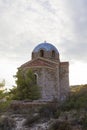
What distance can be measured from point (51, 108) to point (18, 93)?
801 cm

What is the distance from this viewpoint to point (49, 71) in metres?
40.7

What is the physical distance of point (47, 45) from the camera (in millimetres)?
43750

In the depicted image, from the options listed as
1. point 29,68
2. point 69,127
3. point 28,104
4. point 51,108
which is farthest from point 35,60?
point 69,127

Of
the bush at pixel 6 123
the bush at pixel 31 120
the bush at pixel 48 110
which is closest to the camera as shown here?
the bush at pixel 6 123

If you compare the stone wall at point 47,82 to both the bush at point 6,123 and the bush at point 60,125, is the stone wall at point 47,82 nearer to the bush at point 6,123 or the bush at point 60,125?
the bush at point 6,123

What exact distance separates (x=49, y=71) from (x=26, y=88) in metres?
5.08

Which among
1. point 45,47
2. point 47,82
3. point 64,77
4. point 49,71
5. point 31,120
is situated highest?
point 45,47

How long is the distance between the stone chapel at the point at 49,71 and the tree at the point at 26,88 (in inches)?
67.4

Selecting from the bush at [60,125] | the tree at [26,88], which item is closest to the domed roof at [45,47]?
the tree at [26,88]

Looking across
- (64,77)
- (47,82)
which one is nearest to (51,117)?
(47,82)

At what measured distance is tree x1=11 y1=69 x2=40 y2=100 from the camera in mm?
36281

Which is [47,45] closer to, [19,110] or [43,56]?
[43,56]

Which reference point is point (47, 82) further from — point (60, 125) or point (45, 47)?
point (60, 125)

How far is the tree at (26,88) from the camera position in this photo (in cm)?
3628
